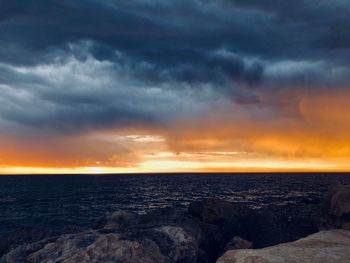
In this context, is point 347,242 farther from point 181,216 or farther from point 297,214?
point 297,214

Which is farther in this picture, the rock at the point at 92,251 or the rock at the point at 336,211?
the rock at the point at 336,211

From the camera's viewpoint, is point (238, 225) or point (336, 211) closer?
point (238, 225)

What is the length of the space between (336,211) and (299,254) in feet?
50.9

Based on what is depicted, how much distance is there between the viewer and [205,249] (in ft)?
67.8

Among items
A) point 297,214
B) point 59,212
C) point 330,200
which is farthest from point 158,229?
point 59,212

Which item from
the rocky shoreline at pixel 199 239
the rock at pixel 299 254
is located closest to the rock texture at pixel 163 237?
the rocky shoreline at pixel 199 239

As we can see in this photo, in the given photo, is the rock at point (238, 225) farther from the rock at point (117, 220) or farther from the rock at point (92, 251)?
the rock at point (92, 251)

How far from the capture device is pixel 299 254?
36.4 ft

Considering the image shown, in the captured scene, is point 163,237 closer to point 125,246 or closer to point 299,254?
point 125,246

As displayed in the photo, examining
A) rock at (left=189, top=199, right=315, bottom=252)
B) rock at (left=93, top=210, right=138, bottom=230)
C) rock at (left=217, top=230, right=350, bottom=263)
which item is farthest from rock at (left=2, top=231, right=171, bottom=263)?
rock at (left=93, top=210, right=138, bottom=230)

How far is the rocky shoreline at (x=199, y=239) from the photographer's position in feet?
38.2

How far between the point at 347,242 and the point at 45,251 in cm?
1162

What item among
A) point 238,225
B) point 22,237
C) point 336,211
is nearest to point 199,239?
point 238,225

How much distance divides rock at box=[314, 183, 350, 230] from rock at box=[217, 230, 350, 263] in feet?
40.7
